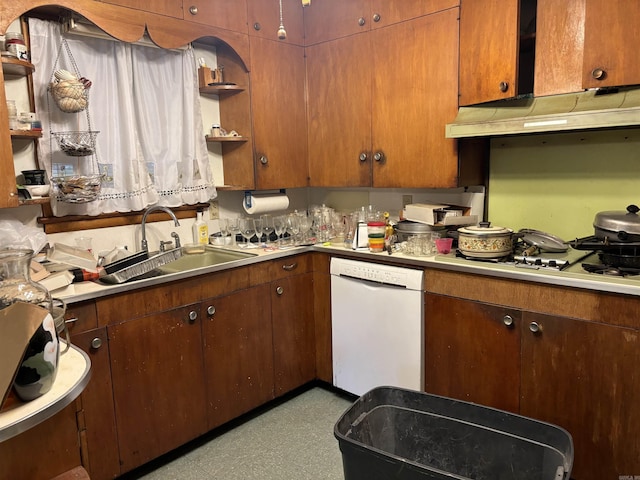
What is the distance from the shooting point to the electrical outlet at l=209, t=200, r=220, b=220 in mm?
2971

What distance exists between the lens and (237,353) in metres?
2.52

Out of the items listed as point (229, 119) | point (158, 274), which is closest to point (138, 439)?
point (158, 274)

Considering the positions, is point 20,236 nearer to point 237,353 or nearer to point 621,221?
point 237,353

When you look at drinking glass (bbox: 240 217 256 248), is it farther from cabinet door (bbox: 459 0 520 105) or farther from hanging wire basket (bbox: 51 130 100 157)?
cabinet door (bbox: 459 0 520 105)

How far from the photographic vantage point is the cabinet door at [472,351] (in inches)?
82.7

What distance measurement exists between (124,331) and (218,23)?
68.0 inches

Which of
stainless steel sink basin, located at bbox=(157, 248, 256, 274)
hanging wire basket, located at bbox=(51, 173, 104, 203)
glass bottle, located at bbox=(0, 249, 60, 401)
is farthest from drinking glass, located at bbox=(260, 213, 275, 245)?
glass bottle, located at bbox=(0, 249, 60, 401)

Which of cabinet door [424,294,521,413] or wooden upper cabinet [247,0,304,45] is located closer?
cabinet door [424,294,521,413]

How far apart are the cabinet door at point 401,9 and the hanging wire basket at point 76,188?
1726 millimetres

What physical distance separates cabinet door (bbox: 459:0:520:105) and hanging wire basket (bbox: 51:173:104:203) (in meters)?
1.84

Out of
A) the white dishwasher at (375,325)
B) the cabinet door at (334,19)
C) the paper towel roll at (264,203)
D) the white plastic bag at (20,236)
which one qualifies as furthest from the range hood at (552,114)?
the white plastic bag at (20,236)

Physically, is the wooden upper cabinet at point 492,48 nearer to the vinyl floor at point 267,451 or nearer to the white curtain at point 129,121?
the white curtain at point 129,121

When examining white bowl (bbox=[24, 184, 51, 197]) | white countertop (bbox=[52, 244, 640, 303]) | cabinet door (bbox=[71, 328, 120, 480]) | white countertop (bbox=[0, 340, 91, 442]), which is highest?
white bowl (bbox=[24, 184, 51, 197])

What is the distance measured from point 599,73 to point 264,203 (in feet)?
6.18
